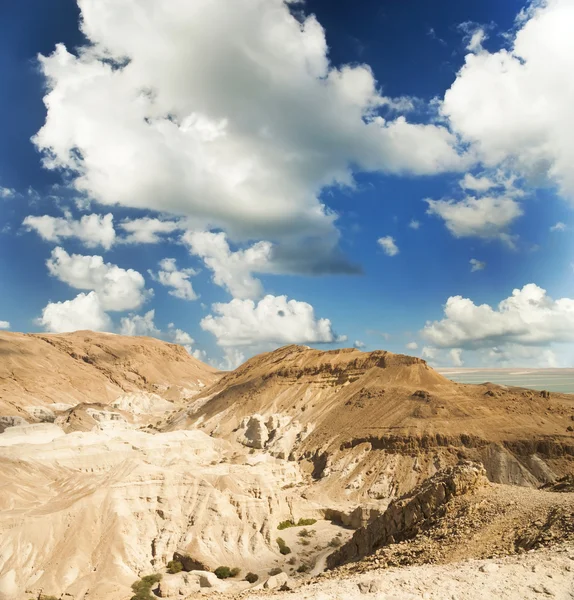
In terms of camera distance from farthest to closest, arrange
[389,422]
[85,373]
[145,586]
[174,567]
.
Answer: [85,373] < [389,422] < [174,567] < [145,586]

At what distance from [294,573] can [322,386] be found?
49.7 metres

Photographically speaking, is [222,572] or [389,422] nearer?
[222,572]

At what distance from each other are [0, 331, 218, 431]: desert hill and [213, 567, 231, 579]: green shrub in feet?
232

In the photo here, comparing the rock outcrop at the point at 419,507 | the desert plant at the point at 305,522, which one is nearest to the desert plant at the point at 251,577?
the rock outcrop at the point at 419,507

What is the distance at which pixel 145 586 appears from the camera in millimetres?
28375

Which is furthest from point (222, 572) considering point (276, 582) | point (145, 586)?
point (276, 582)

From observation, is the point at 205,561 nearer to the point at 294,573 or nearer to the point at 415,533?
the point at 294,573

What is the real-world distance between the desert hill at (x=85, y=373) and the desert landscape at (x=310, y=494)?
564 inches

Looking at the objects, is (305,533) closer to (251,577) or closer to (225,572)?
(251,577)

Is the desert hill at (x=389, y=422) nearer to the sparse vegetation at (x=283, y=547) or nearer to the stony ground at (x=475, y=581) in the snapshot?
the sparse vegetation at (x=283, y=547)

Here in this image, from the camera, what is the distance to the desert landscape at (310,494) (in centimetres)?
1650

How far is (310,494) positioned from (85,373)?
11273 cm

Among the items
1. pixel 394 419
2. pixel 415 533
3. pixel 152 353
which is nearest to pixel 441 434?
pixel 394 419

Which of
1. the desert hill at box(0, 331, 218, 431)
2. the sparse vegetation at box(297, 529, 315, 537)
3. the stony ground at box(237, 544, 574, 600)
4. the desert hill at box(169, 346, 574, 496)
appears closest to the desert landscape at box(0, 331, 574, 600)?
the stony ground at box(237, 544, 574, 600)
